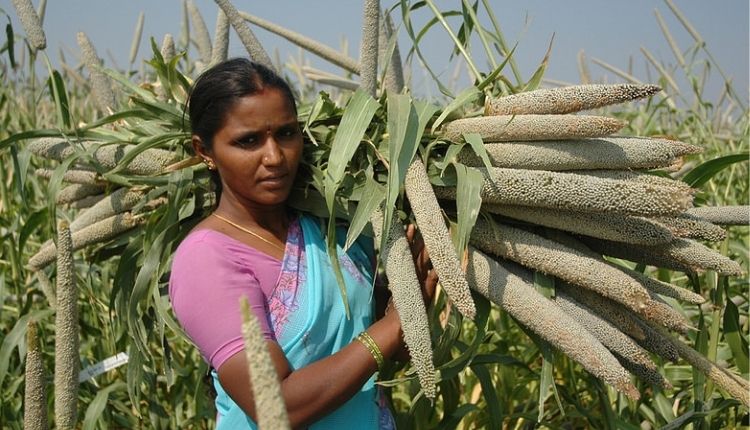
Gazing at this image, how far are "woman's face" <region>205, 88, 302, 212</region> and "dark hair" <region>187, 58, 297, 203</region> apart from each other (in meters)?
0.02

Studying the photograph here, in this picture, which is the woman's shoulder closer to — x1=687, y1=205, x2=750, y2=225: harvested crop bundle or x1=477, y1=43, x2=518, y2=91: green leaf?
x1=477, y1=43, x2=518, y2=91: green leaf

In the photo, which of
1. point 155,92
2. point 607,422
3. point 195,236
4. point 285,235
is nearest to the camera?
point 195,236

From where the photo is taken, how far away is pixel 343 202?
1878 mm

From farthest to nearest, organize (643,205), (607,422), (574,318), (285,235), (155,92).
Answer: (155,92)
(607,422)
(285,235)
(574,318)
(643,205)

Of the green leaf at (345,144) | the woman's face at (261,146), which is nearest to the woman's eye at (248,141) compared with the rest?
the woman's face at (261,146)

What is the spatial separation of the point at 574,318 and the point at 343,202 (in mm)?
583

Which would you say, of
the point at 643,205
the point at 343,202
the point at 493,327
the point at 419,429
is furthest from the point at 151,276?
the point at 493,327

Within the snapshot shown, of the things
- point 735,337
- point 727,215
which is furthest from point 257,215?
point 735,337

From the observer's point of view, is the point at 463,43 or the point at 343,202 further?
the point at 463,43

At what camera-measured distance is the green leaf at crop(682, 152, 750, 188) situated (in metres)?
2.05

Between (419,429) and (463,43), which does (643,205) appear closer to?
(463,43)

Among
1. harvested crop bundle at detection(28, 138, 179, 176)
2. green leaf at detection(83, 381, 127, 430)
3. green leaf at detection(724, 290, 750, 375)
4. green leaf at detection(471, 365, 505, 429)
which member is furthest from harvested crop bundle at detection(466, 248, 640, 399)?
green leaf at detection(83, 381, 127, 430)

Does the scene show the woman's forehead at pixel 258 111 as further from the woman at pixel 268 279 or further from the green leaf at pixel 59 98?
the green leaf at pixel 59 98

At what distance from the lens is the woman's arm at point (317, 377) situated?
1661 millimetres
